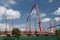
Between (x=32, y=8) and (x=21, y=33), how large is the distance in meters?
16.7

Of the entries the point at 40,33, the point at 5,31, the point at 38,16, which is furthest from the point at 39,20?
the point at 5,31

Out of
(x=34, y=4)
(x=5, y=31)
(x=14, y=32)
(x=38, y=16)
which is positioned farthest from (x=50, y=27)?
(x=5, y=31)

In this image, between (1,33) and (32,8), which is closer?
(1,33)

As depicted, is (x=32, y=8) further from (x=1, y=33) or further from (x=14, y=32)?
(x=1, y=33)

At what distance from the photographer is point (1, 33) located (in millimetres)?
53406

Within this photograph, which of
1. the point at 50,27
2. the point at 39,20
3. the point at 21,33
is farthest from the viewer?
the point at 50,27


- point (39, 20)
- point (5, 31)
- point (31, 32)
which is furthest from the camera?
point (39, 20)

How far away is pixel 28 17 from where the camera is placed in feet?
228

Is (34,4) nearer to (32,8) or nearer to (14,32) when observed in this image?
(32,8)

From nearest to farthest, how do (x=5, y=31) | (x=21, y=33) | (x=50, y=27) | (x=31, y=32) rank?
(x=5, y=31), (x=21, y=33), (x=31, y=32), (x=50, y=27)

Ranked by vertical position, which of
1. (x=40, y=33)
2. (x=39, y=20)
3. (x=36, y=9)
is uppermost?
(x=36, y=9)

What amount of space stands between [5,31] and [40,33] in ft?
52.8

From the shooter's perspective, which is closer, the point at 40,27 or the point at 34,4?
the point at 40,27

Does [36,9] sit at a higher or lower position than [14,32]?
higher
